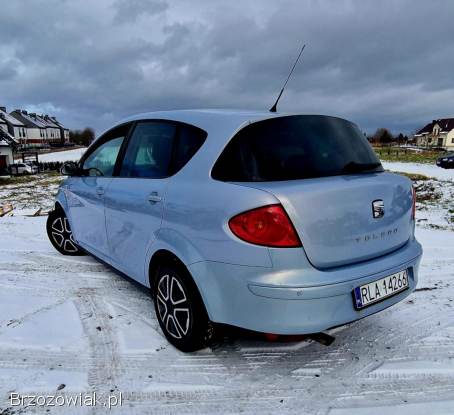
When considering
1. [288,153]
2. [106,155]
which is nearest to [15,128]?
[106,155]

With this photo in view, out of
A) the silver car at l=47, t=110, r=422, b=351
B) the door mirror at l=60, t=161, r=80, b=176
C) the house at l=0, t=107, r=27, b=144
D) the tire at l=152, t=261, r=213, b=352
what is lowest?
the tire at l=152, t=261, r=213, b=352

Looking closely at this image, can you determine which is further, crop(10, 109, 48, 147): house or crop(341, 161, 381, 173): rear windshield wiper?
crop(10, 109, 48, 147): house

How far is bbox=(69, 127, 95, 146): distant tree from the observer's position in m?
107

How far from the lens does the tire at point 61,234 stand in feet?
15.8

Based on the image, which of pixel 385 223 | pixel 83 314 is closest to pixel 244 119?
pixel 385 223

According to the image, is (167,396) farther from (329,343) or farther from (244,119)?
(244,119)

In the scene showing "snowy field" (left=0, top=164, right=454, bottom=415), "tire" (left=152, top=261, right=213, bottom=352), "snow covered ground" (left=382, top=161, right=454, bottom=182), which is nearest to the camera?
"snowy field" (left=0, top=164, right=454, bottom=415)

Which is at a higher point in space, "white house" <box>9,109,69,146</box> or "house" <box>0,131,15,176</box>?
"white house" <box>9,109,69,146</box>

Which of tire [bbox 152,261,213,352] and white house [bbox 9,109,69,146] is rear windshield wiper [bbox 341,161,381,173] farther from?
white house [bbox 9,109,69,146]

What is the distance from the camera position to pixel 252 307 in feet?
6.98

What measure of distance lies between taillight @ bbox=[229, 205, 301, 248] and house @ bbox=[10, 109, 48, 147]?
309 ft

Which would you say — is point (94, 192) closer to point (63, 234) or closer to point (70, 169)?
point (70, 169)

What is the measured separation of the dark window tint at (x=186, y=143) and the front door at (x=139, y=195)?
0.30 ft

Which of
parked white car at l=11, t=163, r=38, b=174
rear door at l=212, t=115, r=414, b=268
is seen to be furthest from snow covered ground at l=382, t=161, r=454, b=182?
parked white car at l=11, t=163, r=38, b=174
